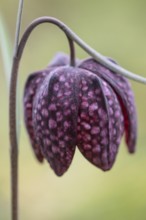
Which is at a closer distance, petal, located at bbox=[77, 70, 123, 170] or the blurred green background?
petal, located at bbox=[77, 70, 123, 170]

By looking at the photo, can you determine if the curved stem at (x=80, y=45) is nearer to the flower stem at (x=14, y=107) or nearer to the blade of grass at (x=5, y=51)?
the flower stem at (x=14, y=107)

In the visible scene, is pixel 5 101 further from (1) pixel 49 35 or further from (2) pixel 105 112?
(2) pixel 105 112

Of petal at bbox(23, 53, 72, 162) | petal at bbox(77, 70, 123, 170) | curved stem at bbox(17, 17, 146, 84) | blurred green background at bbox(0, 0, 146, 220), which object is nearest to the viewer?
curved stem at bbox(17, 17, 146, 84)

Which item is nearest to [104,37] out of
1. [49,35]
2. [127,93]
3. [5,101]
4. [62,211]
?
[49,35]

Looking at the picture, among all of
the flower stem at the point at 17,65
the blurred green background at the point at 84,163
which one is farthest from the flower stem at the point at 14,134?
the blurred green background at the point at 84,163

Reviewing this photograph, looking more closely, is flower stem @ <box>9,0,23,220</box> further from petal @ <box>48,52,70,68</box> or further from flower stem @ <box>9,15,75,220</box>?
petal @ <box>48,52,70,68</box>

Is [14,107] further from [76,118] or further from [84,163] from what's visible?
[84,163]

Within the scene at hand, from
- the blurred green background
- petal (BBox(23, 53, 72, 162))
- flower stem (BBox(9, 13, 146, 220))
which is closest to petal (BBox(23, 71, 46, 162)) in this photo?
petal (BBox(23, 53, 72, 162))
